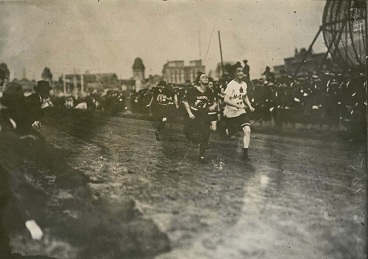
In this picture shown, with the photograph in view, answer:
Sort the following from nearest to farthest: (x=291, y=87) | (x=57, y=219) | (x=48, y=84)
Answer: (x=57, y=219), (x=48, y=84), (x=291, y=87)

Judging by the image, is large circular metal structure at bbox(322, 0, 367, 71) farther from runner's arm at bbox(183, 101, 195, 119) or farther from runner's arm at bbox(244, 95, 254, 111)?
runner's arm at bbox(183, 101, 195, 119)

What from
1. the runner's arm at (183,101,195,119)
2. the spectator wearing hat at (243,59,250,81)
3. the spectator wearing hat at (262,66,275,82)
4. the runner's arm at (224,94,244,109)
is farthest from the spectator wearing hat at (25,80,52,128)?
the spectator wearing hat at (262,66,275,82)

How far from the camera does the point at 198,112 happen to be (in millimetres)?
2529

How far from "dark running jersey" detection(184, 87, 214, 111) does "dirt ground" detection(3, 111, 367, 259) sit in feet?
0.61

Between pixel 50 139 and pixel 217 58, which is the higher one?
pixel 217 58

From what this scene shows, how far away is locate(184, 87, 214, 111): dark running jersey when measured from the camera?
252 cm

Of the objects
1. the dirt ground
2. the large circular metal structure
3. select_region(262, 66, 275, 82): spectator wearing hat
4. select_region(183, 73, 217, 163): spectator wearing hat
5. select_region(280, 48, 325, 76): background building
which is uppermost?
the large circular metal structure

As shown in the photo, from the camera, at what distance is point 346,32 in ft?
8.45

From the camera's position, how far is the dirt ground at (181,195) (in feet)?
7.52

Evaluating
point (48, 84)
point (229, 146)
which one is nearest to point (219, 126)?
point (229, 146)

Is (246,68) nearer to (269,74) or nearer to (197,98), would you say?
(269,74)

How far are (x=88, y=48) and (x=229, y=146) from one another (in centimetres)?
108

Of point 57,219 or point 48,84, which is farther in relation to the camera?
point 48,84

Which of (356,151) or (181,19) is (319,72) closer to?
(356,151)
